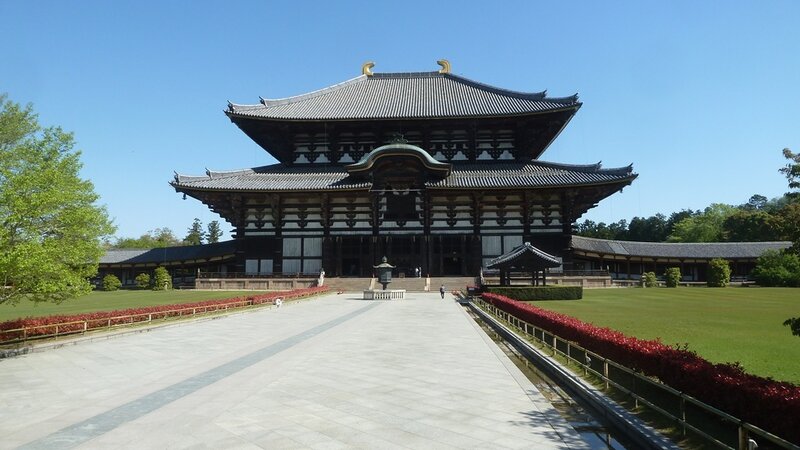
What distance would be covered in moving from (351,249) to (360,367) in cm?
3406

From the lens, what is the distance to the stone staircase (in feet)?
128

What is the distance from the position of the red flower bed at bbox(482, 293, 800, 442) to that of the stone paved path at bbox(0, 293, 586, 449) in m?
1.75

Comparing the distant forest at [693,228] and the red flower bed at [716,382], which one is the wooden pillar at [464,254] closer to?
the distant forest at [693,228]

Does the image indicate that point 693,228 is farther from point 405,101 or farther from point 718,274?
point 405,101

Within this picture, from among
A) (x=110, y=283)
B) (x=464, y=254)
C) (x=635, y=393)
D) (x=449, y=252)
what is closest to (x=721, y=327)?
(x=635, y=393)

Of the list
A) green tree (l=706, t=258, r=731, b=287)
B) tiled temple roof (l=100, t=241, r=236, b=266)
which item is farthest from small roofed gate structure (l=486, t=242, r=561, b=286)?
tiled temple roof (l=100, t=241, r=236, b=266)

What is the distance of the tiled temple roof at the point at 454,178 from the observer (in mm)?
39938

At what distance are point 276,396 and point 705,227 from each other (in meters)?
90.8

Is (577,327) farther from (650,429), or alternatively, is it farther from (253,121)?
(253,121)

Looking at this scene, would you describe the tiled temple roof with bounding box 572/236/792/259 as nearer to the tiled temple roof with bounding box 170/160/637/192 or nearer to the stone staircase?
the tiled temple roof with bounding box 170/160/637/192

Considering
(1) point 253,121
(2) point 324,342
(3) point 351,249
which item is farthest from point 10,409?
(1) point 253,121

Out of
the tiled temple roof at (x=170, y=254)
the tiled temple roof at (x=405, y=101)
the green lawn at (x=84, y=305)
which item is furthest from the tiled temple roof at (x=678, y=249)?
the green lawn at (x=84, y=305)

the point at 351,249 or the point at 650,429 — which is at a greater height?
the point at 351,249

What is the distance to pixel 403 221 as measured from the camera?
145ft
